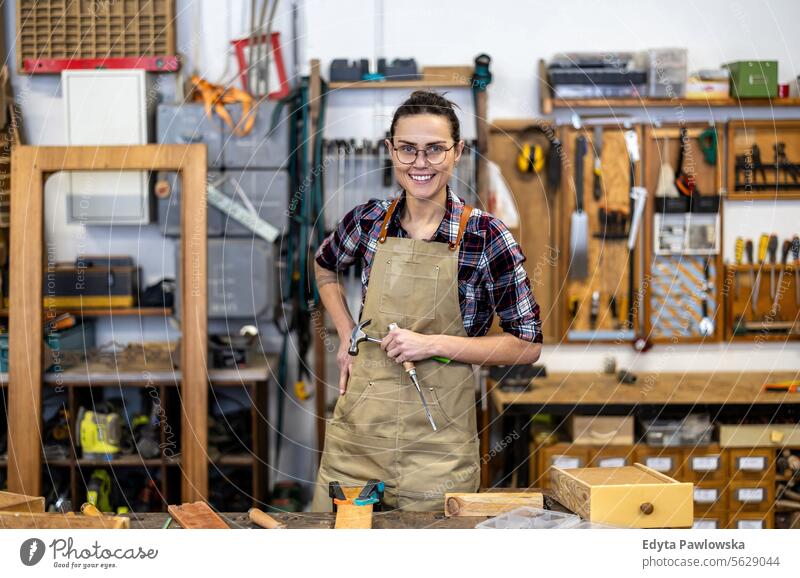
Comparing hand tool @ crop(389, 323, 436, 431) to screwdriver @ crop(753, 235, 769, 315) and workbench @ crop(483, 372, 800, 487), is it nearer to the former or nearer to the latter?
workbench @ crop(483, 372, 800, 487)

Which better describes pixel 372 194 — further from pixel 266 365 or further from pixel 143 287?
pixel 143 287

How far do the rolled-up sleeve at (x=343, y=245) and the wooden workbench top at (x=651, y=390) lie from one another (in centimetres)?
154

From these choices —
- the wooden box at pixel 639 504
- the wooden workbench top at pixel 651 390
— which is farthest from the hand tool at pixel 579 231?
the wooden box at pixel 639 504

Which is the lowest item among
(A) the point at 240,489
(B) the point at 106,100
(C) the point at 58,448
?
(A) the point at 240,489

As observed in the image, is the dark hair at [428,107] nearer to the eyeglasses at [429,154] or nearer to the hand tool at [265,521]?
the eyeglasses at [429,154]

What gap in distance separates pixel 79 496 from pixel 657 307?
2896 millimetres

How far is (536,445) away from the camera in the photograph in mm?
4012

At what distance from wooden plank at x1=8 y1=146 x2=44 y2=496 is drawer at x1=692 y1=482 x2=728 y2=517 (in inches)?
110

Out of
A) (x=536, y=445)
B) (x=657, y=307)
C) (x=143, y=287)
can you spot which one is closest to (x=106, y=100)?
(x=143, y=287)

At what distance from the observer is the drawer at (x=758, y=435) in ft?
12.8

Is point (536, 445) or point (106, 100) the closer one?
point (536, 445)

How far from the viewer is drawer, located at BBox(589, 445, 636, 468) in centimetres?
393

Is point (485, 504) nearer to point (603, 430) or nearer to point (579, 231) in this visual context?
point (603, 430)

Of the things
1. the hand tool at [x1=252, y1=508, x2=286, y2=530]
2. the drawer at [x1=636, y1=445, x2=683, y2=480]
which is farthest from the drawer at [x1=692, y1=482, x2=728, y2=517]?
the hand tool at [x1=252, y1=508, x2=286, y2=530]
